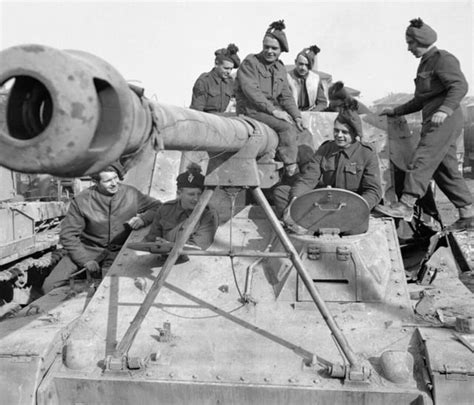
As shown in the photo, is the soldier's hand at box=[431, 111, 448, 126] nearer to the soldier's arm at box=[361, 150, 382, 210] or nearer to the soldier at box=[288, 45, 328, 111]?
Answer: the soldier's arm at box=[361, 150, 382, 210]

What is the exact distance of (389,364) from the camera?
13.7 feet

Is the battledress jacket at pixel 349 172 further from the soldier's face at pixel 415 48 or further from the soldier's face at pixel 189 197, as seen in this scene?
the soldier's face at pixel 415 48

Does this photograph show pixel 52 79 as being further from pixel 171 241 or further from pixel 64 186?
pixel 64 186

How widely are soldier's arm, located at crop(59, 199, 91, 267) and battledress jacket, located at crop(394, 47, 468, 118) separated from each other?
3.89 meters

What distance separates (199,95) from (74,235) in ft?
11.6

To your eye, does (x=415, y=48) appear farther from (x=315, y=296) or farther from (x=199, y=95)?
(x=315, y=296)

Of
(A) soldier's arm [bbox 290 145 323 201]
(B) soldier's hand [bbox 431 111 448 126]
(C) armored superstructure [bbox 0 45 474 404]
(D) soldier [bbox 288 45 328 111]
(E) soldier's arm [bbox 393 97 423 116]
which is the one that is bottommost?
(C) armored superstructure [bbox 0 45 474 404]

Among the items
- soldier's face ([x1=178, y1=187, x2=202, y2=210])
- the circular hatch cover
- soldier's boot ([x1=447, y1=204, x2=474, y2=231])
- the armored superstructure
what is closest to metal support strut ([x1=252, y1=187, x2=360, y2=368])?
the armored superstructure

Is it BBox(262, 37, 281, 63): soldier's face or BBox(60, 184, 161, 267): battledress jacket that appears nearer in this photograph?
BBox(60, 184, 161, 267): battledress jacket

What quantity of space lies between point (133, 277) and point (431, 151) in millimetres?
3383

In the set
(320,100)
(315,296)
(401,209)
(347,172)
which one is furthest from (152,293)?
(320,100)

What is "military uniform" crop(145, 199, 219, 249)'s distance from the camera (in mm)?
5711

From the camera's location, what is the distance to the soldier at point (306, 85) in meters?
10.1

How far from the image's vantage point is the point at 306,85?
10.2 m
